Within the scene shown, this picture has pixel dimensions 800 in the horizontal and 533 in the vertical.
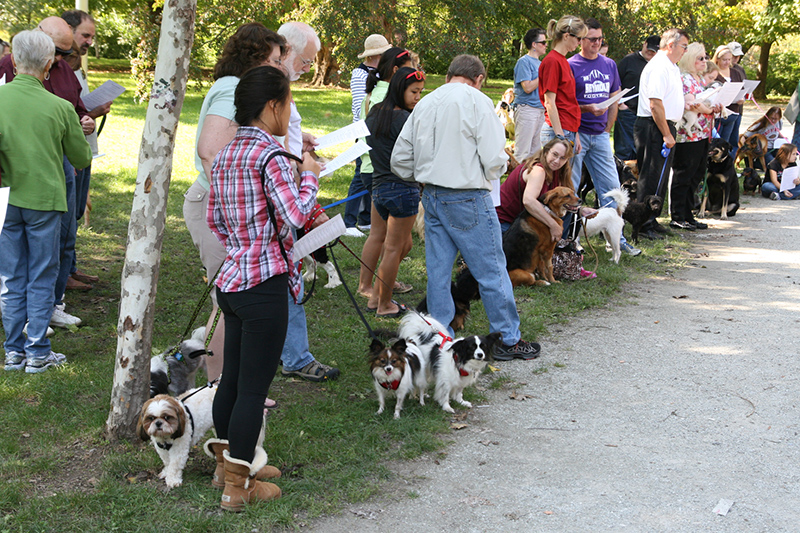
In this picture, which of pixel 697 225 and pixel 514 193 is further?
pixel 697 225

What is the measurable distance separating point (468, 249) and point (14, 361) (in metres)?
3.17

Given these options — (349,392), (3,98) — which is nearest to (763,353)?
(349,392)

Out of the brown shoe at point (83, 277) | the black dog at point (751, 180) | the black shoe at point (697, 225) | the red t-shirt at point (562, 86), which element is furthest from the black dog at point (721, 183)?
the brown shoe at point (83, 277)

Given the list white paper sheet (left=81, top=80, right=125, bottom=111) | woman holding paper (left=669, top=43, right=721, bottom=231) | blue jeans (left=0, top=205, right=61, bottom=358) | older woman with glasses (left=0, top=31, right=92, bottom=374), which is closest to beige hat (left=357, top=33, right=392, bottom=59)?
white paper sheet (left=81, top=80, right=125, bottom=111)

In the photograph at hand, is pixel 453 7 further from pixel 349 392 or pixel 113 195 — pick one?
pixel 349 392

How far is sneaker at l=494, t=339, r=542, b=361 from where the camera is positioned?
17.3 feet

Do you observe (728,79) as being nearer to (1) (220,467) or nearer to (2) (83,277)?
(2) (83,277)

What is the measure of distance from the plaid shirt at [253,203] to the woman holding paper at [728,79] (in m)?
9.59

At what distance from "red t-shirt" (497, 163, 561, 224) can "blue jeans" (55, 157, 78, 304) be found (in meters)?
3.74

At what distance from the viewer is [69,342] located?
17.1ft

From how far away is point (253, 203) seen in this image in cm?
287

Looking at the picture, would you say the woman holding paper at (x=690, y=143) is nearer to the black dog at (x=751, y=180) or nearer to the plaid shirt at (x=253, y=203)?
the black dog at (x=751, y=180)

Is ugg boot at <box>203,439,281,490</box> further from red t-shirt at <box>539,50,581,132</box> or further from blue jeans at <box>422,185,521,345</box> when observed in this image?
red t-shirt at <box>539,50,581,132</box>

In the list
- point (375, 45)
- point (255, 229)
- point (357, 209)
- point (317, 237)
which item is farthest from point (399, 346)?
point (375, 45)
